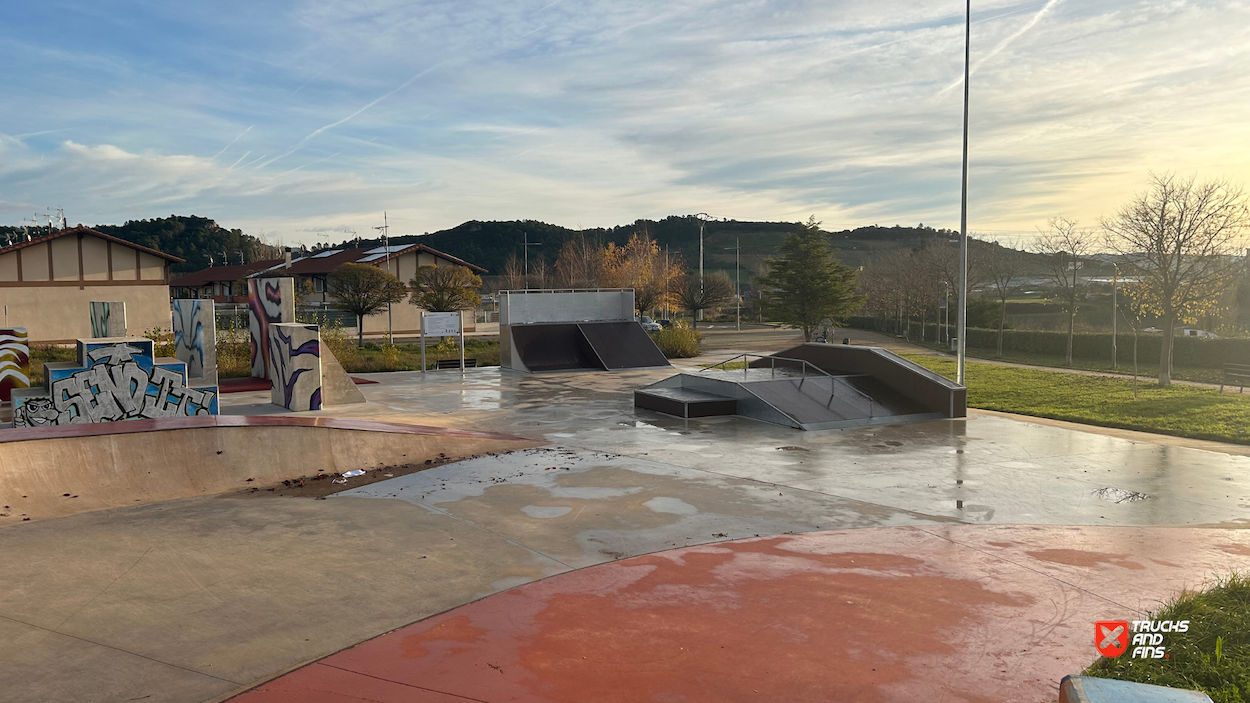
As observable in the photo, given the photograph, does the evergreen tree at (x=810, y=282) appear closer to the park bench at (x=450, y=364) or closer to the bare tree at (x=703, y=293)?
the park bench at (x=450, y=364)

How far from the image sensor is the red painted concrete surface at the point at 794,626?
4.58 m

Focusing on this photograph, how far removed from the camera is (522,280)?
83.8m

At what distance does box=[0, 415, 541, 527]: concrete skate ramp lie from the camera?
29.8 feet

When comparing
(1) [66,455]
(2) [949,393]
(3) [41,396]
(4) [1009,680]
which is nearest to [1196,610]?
(4) [1009,680]

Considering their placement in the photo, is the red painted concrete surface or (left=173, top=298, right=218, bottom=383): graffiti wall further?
(left=173, top=298, right=218, bottom=383): graffiti wall

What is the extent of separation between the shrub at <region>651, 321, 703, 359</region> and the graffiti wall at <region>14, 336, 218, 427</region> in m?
19.8

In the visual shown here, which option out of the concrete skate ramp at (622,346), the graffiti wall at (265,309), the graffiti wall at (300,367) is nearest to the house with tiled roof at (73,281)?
the graffiti wall at (265,309)

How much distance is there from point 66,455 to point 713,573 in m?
8.20

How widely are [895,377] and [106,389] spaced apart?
1592cm

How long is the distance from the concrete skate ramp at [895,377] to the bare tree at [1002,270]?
837 inches

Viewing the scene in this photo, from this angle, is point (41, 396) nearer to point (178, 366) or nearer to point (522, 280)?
point (178, 366)

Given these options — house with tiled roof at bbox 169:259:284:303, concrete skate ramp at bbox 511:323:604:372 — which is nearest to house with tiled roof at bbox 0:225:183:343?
concrete skate ramp at bbox 511:323:604:372

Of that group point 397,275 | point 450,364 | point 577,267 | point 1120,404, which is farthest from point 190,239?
point 1120,404

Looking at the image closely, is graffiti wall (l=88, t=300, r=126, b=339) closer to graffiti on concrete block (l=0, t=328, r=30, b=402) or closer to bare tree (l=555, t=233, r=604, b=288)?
graffiti on concrete block (l=0, t=328, r=30, b=402)
